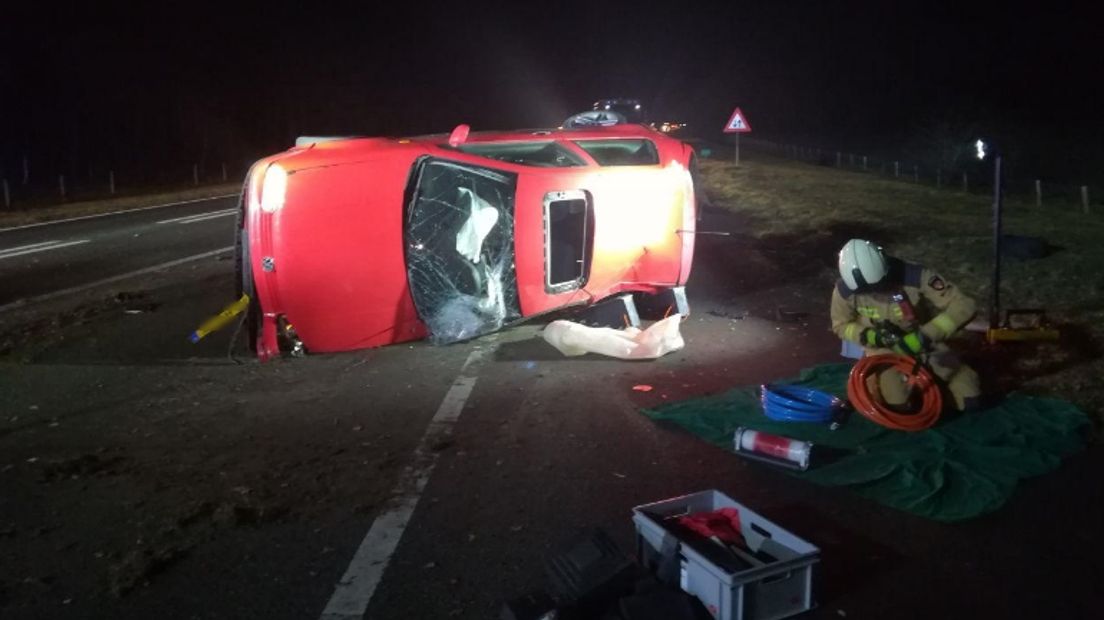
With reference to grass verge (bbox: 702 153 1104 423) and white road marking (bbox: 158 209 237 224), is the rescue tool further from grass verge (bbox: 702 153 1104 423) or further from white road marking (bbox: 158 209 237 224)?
white road marking (bbox: 158 209 237 224)

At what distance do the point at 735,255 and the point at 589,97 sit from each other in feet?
277

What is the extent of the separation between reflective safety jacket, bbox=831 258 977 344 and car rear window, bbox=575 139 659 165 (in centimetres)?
299

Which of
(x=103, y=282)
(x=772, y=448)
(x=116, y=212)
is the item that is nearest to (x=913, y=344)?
(x=772, y=448)

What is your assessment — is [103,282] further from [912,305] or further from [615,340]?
[912,305]

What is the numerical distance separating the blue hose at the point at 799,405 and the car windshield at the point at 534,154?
3.05 meters

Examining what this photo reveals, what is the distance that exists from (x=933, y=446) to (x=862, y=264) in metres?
1.28

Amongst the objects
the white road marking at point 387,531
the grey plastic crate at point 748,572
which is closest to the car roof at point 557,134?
the white road marking at point 387,531

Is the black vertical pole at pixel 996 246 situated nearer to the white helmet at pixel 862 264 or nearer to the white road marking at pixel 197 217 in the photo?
the white helmet at pixel 862 264

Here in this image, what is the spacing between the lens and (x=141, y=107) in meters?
48.8

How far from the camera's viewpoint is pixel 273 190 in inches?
286

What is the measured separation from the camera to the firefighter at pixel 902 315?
20.7 feet

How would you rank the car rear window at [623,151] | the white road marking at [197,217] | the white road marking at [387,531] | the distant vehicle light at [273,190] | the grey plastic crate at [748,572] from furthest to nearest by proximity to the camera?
the white road marking at [197,217] < the car rear window at [623,151] < the distant vehicle light at [273,190] < the white road marking at [387,531] < the grey plastic crate at [748,572]

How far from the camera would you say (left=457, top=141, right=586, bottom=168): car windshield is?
8.44 metres

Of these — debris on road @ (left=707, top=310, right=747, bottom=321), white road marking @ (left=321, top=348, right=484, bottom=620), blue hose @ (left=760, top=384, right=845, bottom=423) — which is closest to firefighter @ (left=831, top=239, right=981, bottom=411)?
blue hose @ (left=760, top=384, right=845, bottom=423)
